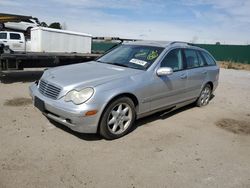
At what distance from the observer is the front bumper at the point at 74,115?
406 cm

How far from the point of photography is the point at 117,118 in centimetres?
455

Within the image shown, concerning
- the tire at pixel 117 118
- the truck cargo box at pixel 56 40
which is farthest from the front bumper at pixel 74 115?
the truck cargo box at pixel 56 40

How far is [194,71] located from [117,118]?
2.57 meters

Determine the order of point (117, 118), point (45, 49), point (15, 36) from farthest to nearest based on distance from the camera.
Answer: point (15, 36)
point (45, 49)
point (117, 118)

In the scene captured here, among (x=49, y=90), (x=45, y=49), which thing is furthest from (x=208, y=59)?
(x=45, y=49)

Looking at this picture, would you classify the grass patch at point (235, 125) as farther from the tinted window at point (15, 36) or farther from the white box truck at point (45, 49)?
the tinted window at point (15, 36)

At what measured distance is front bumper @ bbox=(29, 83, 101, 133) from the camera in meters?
4.06

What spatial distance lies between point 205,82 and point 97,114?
11.9ft

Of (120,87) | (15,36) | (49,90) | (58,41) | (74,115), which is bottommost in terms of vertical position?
(74,115)

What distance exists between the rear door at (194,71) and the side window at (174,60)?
10.5 inches

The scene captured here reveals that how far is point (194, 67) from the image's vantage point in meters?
6.36

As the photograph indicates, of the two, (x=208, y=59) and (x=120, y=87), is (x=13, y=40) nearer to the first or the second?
(x=208, y=59)

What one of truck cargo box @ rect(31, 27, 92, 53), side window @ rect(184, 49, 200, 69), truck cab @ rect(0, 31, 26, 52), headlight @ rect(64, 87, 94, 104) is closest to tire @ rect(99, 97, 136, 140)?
headlight @ rect(64, 87, 94, 104)

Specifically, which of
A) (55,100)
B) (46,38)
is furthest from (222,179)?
(46,38)
